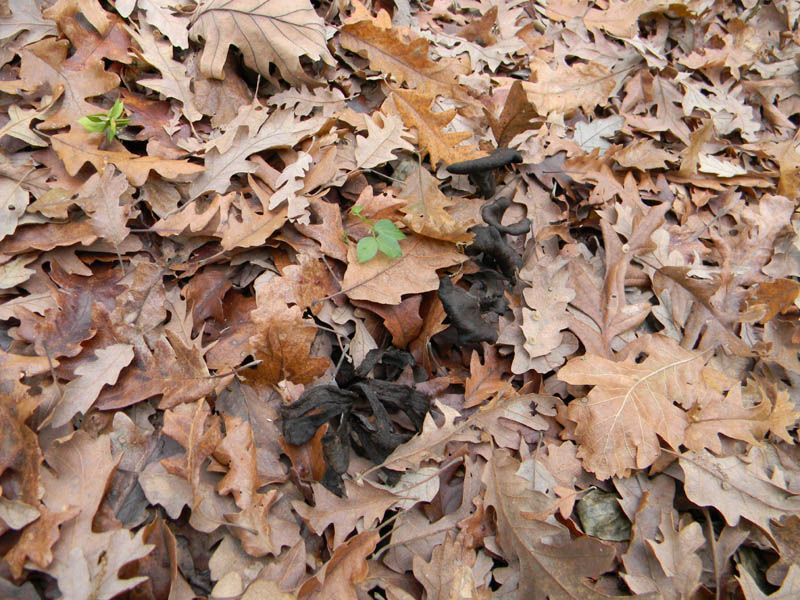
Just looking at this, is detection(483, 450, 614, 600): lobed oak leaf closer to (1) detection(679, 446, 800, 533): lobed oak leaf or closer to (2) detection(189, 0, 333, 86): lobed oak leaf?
(1) detection(679, 446, 800, 533): lobed oak leaf

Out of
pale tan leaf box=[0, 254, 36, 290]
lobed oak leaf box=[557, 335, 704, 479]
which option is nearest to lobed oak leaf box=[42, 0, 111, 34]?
pale tan leaf box=[0, 254, 36, 290]

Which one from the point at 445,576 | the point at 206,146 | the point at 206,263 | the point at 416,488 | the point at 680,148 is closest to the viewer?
the point at 445,576

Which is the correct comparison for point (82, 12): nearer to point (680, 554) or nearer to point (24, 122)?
point (24, 122)

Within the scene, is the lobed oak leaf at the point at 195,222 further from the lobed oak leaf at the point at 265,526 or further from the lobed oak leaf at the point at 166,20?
the lobed oak leaf at the point at 265,526

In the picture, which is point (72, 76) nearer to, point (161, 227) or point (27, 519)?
point (161, 227)

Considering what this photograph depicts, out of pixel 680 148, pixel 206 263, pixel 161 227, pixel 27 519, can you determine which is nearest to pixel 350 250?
pixel 206 263

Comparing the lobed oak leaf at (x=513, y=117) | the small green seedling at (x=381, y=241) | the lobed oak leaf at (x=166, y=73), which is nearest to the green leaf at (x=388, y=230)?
the small green seedling at (x=381, y=241)
